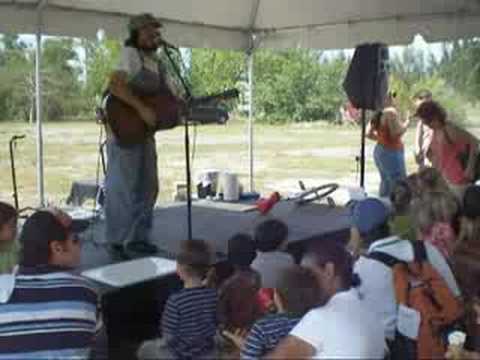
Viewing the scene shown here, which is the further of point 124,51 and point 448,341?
point 124,51

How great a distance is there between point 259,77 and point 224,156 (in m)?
3.00

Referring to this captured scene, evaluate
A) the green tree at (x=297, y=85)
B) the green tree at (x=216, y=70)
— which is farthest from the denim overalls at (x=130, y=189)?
the green tree at (x=297, y=85)

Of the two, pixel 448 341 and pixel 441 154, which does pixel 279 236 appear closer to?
pixel 448 341

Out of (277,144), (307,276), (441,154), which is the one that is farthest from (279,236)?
(277,144)

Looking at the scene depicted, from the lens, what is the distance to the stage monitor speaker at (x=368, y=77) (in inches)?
223

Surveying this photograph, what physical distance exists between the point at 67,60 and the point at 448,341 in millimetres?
9890

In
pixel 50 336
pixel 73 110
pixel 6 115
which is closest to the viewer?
pixel 50 336

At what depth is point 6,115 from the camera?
10.5 m

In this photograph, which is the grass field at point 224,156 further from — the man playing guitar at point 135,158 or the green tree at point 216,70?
the man playing guitar at point 135,158

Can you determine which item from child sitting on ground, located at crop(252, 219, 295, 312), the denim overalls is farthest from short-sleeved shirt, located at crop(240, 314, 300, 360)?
the denim overalls

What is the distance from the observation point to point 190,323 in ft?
7.52

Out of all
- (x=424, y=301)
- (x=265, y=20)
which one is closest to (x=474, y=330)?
(x=424, y=301)

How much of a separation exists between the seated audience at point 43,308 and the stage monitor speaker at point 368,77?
4232 mm

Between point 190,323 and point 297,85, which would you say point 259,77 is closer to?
point 297,85
